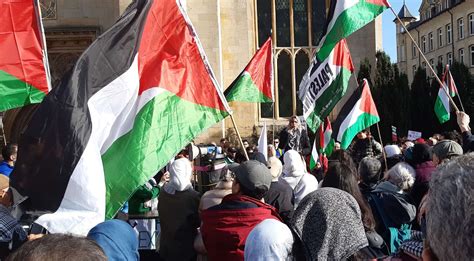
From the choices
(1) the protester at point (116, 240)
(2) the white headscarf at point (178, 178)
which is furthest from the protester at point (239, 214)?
(2) the white headscarf at point (178, 178)

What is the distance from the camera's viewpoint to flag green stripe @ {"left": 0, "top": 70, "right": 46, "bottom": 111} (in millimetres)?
5387

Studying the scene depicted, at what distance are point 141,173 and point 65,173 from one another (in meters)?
0.64

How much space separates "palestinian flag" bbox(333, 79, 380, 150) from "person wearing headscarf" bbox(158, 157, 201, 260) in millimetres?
3904

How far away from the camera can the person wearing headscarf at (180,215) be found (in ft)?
18.0

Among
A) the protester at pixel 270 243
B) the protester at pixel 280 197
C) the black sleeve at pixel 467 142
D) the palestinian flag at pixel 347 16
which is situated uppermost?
the palestinian flag at pixel 347 16

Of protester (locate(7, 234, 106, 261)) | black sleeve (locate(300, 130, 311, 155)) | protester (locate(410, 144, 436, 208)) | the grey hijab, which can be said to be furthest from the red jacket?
black sleeve (locate(300, 130, 311, 155))

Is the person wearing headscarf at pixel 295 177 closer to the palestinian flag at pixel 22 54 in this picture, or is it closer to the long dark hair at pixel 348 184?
the long dark hair at pixel 348 184

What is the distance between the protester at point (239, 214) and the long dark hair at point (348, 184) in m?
0.64

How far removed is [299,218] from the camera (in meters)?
3.39

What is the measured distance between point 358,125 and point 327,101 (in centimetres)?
109

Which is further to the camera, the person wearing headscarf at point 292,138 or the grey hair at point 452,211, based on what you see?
the person wearing headscarf at point 292,138

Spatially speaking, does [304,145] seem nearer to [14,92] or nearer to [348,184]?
[14,92]

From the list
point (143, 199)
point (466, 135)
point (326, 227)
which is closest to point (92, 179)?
point (326, 227)

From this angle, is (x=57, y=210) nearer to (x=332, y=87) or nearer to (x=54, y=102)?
(x=54, y=102)
